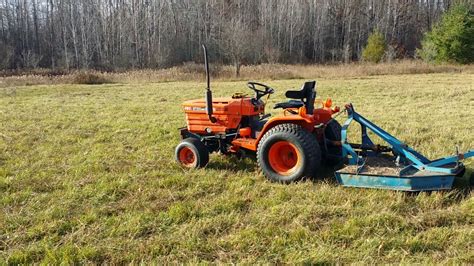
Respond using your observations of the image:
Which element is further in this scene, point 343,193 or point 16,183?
point 16,183

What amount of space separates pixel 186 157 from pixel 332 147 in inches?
83.6

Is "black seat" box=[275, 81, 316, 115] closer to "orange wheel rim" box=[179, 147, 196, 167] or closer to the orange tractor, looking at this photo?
the orange tractor

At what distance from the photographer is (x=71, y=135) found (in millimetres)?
9062

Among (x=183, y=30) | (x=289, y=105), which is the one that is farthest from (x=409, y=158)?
(x=183, y=30)

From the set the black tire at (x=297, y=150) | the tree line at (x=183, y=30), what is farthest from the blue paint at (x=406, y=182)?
the tree line at (x=183, y=30)

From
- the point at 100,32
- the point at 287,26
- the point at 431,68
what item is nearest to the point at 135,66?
the point at 100,32

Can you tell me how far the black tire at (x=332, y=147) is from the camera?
5648 mm

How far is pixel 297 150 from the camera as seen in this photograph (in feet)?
17.4

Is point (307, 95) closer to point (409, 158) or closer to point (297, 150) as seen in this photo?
point (297, 150)

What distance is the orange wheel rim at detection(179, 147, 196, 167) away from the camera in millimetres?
6387

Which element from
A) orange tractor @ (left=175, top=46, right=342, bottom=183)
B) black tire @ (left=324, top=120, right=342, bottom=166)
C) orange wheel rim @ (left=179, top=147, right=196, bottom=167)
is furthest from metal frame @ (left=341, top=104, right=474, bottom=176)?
orange wheel rim @ (left=179, top=147, right=196, bottom=167)

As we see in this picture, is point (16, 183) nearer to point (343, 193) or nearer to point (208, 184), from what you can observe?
point (208, 184)

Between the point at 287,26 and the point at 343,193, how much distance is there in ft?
158

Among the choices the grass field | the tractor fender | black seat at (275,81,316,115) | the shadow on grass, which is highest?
black seat at (275,81,316,115)
